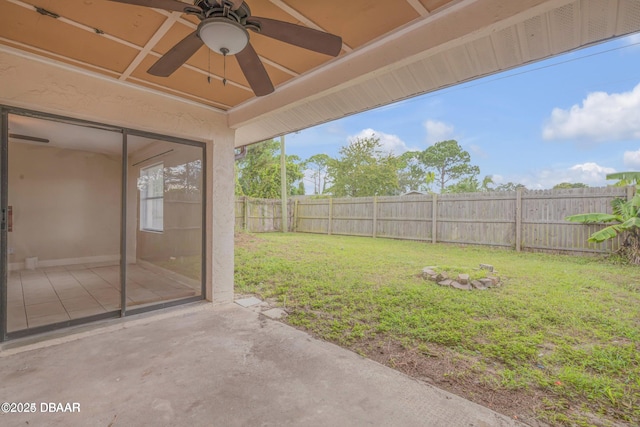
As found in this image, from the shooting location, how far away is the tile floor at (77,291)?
10.2ft

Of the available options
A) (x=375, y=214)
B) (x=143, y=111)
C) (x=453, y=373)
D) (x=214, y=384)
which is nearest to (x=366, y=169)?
(x=375, y=214)

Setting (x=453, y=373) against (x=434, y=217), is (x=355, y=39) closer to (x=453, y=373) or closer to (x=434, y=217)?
(x=453, y=373)

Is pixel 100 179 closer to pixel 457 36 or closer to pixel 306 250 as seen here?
pixel 306 250

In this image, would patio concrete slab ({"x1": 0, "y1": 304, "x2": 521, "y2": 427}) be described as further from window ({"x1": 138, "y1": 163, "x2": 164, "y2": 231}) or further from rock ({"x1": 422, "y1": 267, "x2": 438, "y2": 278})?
rock ({"x1": 422, "y1": 267, "x2": 438, "y2": 278})

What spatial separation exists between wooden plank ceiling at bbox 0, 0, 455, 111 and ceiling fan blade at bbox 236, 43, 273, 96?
1.17 ft

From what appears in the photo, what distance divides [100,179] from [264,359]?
6066mm

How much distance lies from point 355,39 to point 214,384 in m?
2.74

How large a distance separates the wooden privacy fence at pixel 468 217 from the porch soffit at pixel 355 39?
6.13 m

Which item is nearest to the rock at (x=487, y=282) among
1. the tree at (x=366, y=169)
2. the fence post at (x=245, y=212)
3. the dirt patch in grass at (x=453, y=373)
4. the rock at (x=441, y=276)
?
the rock at (x=441, y=276)

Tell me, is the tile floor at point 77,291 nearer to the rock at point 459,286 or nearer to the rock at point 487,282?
the rock at point 459,286

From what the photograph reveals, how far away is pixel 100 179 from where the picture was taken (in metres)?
6.06

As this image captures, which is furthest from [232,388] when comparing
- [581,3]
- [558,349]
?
[581,3]

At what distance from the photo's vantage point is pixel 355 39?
2.14 metres

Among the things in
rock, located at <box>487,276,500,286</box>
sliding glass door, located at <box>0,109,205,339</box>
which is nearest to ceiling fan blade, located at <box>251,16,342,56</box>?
sliding glass door, located at <box>0,109,205,339</box>
